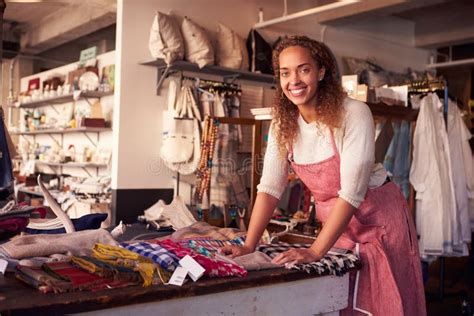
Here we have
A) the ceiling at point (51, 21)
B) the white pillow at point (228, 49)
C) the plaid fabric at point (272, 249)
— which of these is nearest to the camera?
the plaid fabric at point (272, 249)

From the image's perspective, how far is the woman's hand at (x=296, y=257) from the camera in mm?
1813

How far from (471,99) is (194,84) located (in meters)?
4.38

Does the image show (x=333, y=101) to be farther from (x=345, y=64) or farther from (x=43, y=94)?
(x=43, y=94)

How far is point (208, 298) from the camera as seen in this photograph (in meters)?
1.54

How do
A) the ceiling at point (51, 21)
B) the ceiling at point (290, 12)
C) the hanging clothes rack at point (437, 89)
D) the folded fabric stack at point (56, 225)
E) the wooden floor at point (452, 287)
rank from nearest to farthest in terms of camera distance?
the folded fabric stack at point (56, 225), the wooden floor at point (452, 287), the hanging clothes rack at point (437, 89), the ceiling at point (290, 12), the ceiling at point (51, 21)

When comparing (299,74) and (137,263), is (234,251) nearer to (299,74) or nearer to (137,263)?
(137,263)

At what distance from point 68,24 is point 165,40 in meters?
2.82

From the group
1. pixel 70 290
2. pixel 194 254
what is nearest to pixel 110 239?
pixel 194 254

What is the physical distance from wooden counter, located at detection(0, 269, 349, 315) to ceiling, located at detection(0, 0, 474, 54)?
4.67 meters

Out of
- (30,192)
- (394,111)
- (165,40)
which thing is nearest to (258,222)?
(394,111)

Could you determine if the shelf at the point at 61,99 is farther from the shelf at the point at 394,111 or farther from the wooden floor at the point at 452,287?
the wooden floor at the point at 452,287

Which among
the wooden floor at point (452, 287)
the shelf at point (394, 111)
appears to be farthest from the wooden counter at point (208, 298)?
the wooden floor at point (452, 287)

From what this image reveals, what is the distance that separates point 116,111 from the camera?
541 centimetres

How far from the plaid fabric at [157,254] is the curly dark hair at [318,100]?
689 millimetres
